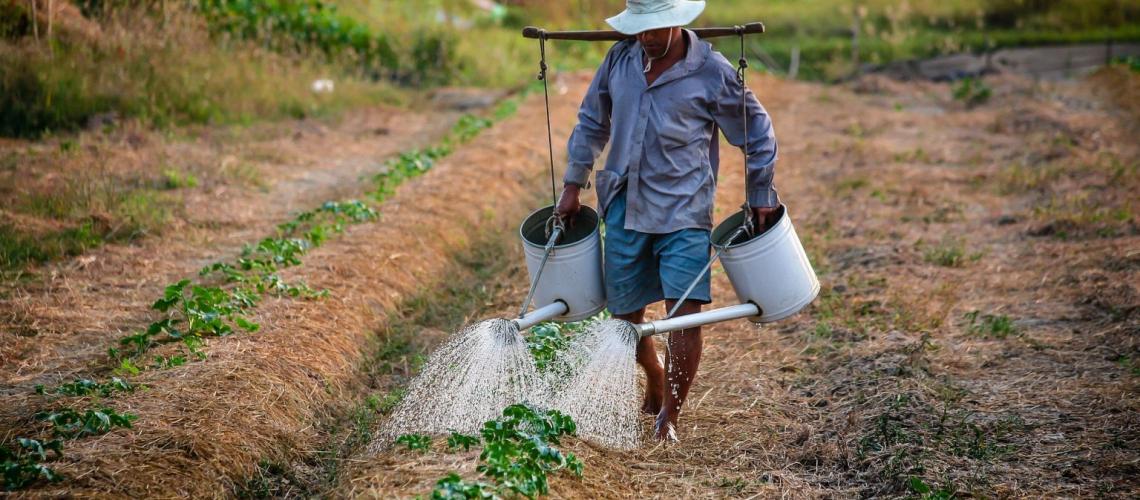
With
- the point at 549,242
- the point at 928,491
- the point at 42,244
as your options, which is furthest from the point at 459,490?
the point at 42,244

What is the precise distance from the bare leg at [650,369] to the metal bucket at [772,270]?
0.39m

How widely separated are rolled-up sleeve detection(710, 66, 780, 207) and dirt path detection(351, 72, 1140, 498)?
3.14 ft

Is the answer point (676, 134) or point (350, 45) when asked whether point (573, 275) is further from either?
point (350, 45)

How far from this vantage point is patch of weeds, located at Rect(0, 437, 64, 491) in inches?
126

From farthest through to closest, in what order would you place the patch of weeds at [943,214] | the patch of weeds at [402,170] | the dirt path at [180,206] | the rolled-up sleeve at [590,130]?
the patch of weeds at [402,170]
the patch of weeds at [943,214]
the dirt path at [180,206]
the rolled-up sleeve at [590,130]

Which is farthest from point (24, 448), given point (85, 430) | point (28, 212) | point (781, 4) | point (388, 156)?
point (781, 4)

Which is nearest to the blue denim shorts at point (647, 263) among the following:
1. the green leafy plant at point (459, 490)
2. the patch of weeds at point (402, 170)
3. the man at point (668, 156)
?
the man at point (668, 156)

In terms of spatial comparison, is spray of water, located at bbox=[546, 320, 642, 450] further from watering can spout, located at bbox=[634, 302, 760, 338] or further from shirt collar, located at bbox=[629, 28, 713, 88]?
shirt collar, located at bbox=[629, 28, 713, 88]

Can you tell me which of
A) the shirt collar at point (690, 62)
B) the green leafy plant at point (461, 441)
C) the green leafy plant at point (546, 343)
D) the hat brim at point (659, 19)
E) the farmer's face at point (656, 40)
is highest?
the hat brim at point (659, 19)

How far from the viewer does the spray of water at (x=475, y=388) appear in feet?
12.1

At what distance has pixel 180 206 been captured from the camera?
7352 mm

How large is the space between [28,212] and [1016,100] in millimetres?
11741

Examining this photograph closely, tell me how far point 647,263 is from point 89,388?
6.79 feet

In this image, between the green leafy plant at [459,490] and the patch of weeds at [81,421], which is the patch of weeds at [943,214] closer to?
the green leafy plant at [459,490]
